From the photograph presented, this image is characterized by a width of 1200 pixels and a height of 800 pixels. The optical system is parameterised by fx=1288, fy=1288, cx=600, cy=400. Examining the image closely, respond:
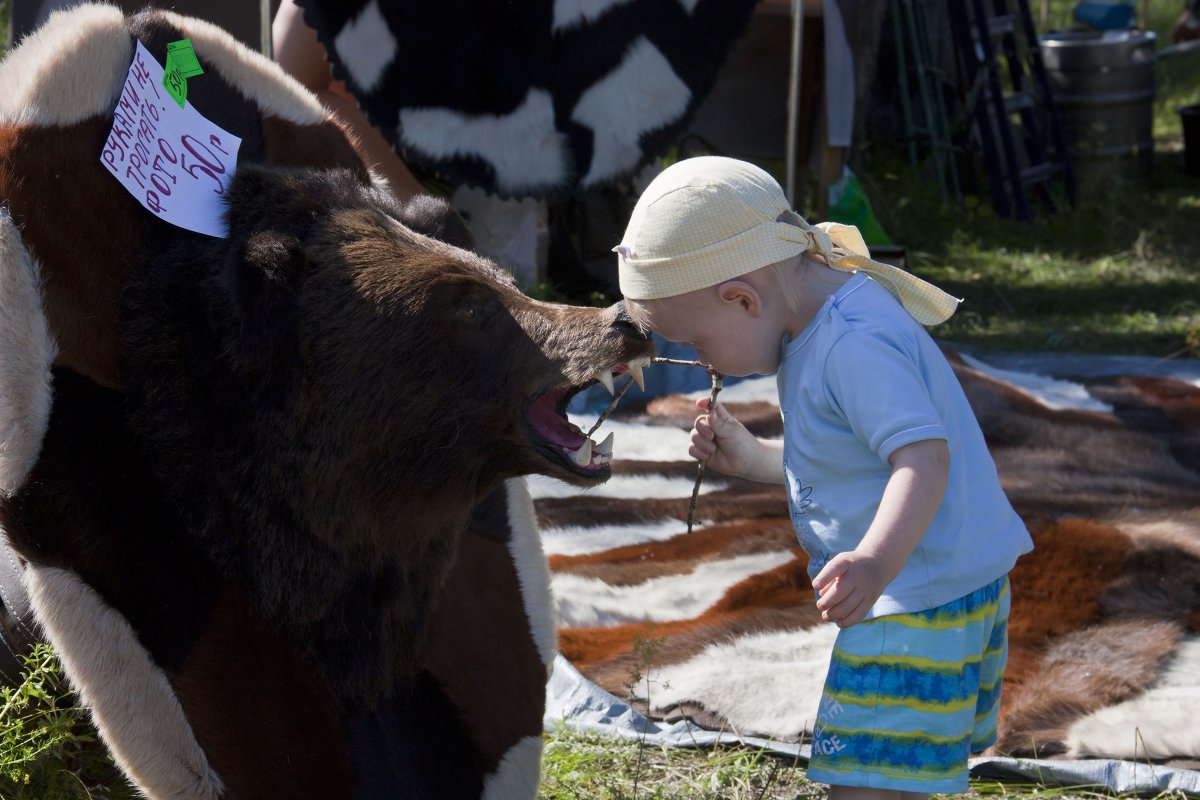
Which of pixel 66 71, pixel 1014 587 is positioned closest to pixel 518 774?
pixel 66 71

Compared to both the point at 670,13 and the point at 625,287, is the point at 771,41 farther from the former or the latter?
the point at 625,287

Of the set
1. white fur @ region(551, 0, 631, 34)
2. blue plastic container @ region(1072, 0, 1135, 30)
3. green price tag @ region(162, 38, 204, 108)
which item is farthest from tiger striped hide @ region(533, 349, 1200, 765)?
blue plastic container @ region(1072, 0, 1135, 30)

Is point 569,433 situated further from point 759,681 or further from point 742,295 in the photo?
point 759,681

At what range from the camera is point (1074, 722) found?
2.47 meters

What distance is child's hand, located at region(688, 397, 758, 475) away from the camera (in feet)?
6.62

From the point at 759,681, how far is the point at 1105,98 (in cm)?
628

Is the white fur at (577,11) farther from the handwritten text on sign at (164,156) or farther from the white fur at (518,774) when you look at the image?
the white fur at (518,774)

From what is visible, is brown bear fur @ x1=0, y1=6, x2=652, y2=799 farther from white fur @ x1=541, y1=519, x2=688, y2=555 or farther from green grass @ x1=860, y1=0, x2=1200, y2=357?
green grass @ x1=860, y1=0, x2=1200, y2=357

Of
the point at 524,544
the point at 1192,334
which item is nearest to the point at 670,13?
the point at 1192,334

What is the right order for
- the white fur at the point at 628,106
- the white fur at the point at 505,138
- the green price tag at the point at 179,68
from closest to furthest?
the green price tag at the point at 179,68 → the white fur at the point at 505,138 → the white fur at the point at 628,106

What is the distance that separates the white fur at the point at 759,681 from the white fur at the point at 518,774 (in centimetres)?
52

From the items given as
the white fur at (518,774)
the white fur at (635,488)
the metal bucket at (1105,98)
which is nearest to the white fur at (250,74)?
the white fur at (518,774)

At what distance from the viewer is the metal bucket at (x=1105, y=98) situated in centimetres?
773

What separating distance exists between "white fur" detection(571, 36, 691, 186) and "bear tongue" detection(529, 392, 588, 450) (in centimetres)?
260
